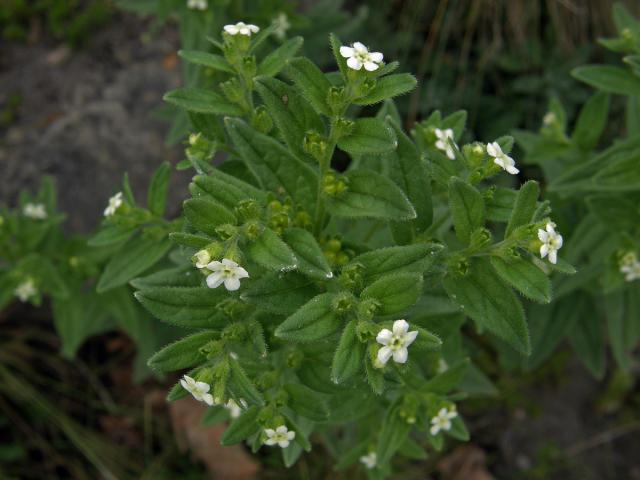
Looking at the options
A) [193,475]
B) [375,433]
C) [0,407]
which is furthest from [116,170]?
[375,433]

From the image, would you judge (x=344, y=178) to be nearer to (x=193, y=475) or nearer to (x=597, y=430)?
(x=193, y=475)

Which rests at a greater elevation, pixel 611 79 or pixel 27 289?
pixel 611 79

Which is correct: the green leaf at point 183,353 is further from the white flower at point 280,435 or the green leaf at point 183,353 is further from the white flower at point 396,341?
the white flower at point 396,341

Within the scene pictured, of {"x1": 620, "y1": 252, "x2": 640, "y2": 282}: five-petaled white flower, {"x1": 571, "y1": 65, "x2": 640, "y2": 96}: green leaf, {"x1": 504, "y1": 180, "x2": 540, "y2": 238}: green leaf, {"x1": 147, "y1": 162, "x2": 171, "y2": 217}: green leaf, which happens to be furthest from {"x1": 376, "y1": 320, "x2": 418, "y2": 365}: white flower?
{"x1": 571, "y1": 65, "x2": 640, "y2": 96}: green leaf

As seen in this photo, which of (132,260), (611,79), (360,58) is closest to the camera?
(360,58)

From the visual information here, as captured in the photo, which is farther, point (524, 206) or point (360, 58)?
point (524, 206)

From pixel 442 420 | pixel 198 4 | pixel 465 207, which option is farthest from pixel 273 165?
pixel 198 4

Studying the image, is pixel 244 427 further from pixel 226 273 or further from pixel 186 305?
pixel 226 273
